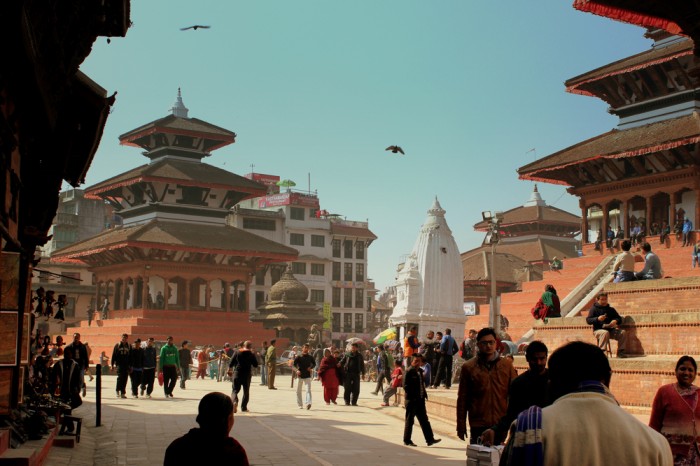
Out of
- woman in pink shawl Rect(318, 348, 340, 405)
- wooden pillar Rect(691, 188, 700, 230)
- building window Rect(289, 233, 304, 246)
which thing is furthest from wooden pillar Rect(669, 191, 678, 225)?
building window Rect(289, 233, 304, 246)

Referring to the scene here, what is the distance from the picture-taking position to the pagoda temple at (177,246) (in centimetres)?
4912

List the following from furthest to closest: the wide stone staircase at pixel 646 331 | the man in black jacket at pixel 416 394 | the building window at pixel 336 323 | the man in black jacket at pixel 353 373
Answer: the building window at pixel 336 323, the man in black jacket at pixel 353 373, the wide stone staircase at pixel 646 331, the man in black jacket at pixel 416 394

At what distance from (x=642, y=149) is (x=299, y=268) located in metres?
57.7

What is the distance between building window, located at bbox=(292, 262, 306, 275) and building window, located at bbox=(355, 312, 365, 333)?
7.69 m

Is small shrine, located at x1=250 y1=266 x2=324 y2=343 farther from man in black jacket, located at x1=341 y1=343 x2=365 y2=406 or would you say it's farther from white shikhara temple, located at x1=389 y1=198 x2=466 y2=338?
man in black jacket, located at x1=341 y1=343 x2=365 y2=406

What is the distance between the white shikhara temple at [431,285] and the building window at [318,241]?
51443 mm

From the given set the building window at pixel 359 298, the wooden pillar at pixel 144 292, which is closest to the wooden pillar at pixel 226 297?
the wooden pillar at pixel 144 292

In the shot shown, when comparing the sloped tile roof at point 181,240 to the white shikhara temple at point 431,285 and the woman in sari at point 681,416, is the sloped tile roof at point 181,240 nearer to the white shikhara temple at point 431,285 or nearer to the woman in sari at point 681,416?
the white shikhara temple at point 431,285

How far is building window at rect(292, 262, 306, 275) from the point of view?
88062mm

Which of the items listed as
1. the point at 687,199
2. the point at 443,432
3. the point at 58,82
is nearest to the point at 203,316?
the point at 687,199

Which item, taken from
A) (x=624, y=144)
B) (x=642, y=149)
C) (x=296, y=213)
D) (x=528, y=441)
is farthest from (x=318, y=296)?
(x=528, y=441)

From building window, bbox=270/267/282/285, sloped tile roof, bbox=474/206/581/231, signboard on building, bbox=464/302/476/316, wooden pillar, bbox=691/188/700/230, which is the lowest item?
signboard on building, bbox=464/302/476/316

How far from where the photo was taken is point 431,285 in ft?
122

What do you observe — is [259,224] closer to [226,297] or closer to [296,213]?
[296,213]
